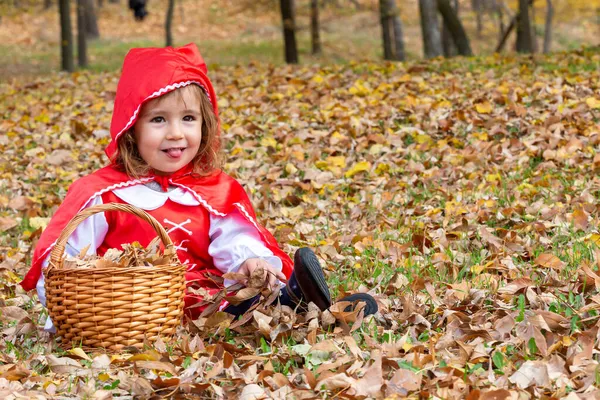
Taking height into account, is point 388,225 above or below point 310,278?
below

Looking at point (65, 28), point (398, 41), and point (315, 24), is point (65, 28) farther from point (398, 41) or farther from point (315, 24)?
point (315, 24)

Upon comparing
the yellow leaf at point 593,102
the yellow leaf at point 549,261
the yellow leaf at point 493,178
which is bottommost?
the yellow leaf at point 549,261

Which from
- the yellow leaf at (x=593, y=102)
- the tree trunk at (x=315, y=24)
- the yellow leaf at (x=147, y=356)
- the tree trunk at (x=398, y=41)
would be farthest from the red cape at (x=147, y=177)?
the tree trunk at (x=315, y=24)

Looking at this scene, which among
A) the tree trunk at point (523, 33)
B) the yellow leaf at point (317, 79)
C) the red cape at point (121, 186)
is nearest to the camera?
the red cape at point (121, 186)

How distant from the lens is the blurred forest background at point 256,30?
19234mm

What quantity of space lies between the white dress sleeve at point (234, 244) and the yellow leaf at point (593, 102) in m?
4.20

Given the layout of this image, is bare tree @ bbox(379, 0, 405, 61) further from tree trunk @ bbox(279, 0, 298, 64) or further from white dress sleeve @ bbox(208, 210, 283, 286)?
white dress sleeve @ bbox(208, 210, 283, 286)

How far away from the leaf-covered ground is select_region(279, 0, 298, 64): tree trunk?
11.7 ft

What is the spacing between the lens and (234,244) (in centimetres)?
353

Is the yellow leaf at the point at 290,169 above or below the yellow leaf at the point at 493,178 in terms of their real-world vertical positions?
above

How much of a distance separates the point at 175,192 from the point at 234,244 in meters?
0.36

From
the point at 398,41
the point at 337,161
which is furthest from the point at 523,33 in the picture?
the point at 337,161

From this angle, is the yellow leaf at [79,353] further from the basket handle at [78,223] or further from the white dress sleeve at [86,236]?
the white dress sleeve at [86,236]

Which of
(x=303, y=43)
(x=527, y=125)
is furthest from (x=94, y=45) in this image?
(x=527, y=125)
